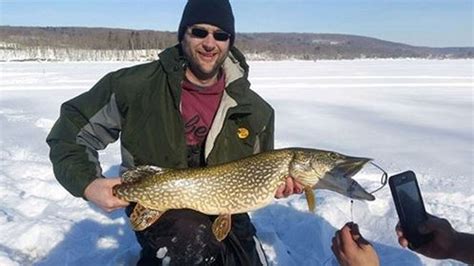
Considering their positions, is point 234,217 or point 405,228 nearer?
point 405,228

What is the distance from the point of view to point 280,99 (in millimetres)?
11758

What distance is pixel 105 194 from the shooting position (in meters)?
2.43

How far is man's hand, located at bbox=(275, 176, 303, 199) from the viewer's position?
2479 mm

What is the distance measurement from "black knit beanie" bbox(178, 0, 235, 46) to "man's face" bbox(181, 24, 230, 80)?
0.09 ft

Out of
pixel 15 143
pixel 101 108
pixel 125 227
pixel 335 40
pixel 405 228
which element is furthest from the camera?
pixel 335 40

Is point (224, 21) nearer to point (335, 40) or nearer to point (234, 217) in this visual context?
point (234, 217)

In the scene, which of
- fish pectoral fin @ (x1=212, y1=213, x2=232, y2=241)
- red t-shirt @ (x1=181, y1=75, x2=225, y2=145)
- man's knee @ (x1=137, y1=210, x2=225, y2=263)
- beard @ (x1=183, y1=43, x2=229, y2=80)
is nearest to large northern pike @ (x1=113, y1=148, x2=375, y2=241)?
fish pectoral fin @ (x1=212, y1=213, x2=232, y2=241)

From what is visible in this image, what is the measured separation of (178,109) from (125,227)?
1.32 meters

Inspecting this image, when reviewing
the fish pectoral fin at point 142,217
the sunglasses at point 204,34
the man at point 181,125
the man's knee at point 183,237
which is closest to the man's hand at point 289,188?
the man at point 181,125

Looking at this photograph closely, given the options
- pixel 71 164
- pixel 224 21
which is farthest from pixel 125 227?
pixel 224 21

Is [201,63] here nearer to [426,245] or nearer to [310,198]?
[310,198]

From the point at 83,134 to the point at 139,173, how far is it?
423 mm

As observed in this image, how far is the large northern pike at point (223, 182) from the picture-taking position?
240cm

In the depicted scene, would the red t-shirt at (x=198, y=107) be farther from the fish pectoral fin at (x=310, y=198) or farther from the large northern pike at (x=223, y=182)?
the fish pectoral fin at (x=310, y=198)
